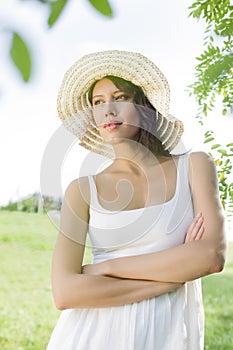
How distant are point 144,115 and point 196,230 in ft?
1.10

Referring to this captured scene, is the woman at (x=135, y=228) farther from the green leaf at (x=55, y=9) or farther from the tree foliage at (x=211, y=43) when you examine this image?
the green leaf at (x=55, y=9)

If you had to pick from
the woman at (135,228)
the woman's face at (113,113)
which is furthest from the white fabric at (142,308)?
the woman's face at (113,113)

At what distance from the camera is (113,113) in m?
1.50

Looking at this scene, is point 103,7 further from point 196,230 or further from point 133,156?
point 133,156

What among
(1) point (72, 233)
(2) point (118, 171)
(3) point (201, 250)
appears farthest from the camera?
(2) point (118, 171)

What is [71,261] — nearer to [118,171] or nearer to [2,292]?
[118,171]

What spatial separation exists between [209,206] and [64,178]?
1.47 feet

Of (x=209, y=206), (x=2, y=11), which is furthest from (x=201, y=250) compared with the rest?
(x=2, y=11)

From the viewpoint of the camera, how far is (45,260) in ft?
17.8

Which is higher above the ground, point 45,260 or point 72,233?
point 72,233

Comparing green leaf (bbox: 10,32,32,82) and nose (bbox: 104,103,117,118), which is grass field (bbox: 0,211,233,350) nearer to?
nose (bbox: 104,103,117,118)

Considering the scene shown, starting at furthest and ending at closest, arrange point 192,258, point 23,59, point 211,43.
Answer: point 211,43
point 192,258
point 23,59

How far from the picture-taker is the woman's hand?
1405 mm

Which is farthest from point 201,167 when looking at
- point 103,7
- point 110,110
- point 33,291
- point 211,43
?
point 33,291
